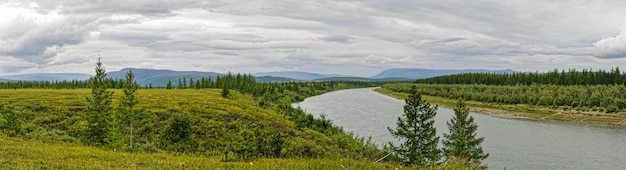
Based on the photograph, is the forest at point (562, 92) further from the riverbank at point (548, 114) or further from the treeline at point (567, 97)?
the riverbank at point (548, 114)

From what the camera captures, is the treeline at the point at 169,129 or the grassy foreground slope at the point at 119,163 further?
the treeline at the point at 169,129

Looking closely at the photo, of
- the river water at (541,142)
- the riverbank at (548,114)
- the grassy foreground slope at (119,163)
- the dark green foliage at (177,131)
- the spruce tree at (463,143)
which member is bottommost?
the river water at (541,142)

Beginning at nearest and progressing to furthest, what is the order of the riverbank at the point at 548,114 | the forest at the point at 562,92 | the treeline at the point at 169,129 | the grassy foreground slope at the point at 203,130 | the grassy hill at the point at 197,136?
the grassy hill at the point at 197,136, the treeline at the point at 169,129, the grassy foreground slope at the point at 203,130, the riverbank at the point at 548,114, the forest at the point at 562,92

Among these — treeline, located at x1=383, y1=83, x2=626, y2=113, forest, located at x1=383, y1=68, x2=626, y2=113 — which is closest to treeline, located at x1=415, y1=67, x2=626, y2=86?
forest, located at x1=383, y1=68, x2=626, y2=113

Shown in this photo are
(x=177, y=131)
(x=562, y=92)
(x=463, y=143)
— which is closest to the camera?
(x=177, y=131)

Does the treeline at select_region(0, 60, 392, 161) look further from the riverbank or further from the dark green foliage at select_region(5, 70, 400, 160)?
the riverbank

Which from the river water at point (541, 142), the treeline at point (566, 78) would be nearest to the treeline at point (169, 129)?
the river water at point (541, 142)

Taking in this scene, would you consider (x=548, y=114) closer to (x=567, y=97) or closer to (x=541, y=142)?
(x=567, y=97)

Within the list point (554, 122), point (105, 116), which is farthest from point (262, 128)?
point (554, 122)

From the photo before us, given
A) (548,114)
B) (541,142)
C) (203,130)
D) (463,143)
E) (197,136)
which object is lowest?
(541,142)

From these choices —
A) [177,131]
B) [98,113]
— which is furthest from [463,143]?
[98,113]

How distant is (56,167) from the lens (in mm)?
15188

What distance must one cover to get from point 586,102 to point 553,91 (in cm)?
2112

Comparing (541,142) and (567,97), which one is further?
(567,97)
